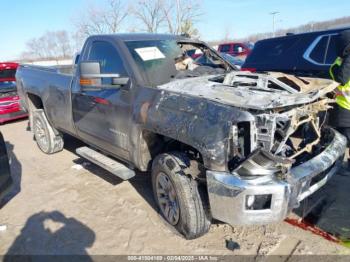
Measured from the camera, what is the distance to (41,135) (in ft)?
19.5

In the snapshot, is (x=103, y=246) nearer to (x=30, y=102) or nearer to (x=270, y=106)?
(x=270, y=106)

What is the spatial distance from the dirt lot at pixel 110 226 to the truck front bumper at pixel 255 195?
1.90 feet

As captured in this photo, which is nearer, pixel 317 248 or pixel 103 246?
pixel 317 248

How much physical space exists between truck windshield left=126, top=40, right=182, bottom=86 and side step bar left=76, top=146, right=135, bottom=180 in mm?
1035

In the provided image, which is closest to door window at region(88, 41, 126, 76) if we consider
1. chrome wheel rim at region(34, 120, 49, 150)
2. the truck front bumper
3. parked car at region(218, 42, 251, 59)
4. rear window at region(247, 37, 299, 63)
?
the truck front bumper

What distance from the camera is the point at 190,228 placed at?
9.58 ft

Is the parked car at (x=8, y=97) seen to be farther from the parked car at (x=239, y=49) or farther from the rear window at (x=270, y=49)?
the parked car at (x=239, y=49)

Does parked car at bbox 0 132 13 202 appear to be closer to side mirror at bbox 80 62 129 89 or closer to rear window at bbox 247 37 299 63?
side mirror at bbox 80 62 129 89

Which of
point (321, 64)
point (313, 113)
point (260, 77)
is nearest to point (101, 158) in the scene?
point (260, 77)

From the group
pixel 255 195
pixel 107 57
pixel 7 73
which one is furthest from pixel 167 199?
pixel 7 73

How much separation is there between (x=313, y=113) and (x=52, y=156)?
4.62 m

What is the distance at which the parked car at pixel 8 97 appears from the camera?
863 centimetres

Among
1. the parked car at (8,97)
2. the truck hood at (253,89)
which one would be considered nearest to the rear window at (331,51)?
the truck hood at (253,89)

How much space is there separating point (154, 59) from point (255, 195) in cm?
200
